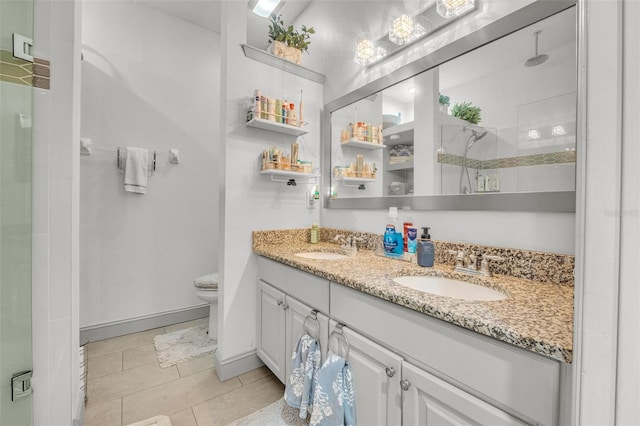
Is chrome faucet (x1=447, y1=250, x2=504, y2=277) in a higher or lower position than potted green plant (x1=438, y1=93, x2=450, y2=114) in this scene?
lower

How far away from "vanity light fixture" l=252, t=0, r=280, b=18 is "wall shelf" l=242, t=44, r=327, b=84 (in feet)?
1.39

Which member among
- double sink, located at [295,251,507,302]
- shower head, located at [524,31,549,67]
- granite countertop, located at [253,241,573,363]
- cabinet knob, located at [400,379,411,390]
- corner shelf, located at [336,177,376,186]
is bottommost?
cabinet knob, located at [400,379,411,390]

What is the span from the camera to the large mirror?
1021 millimetres

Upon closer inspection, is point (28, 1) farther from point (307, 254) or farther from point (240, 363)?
point (240, 363)

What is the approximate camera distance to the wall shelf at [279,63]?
1.80 metres

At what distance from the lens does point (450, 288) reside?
1.14 m

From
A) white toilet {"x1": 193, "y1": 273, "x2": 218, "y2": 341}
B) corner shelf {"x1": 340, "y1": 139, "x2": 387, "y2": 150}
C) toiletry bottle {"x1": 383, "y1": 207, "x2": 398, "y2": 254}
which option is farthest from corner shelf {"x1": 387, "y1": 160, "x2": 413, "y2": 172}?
white toilet {"x1": 193, "y1": 273, "x2": 218, "y2": 341}

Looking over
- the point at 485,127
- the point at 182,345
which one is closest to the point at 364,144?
the point at 485,127

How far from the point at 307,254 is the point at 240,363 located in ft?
2.89

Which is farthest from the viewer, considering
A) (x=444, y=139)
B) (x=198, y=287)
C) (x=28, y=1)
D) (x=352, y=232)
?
(x=198, y=287)

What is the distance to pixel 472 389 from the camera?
2.33 feet

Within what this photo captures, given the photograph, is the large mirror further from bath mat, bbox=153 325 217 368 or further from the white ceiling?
bath mat, bbox=153 325 217 368

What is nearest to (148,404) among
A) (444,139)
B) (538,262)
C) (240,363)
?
(240,363)

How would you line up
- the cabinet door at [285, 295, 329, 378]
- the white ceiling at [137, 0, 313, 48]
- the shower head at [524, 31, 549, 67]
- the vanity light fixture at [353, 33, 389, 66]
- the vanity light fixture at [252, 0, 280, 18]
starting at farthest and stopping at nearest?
1. the white ceiling at [137, 0, 313, 48]
2. the vanity light fixture at [252, 0, 280, 18]
3. the vanity light fixture at [353, 33, 389, 66]
4. the cabinet door at [285, 295, 329, 378]
5. the shower head at [524, 31, 549, 67]
